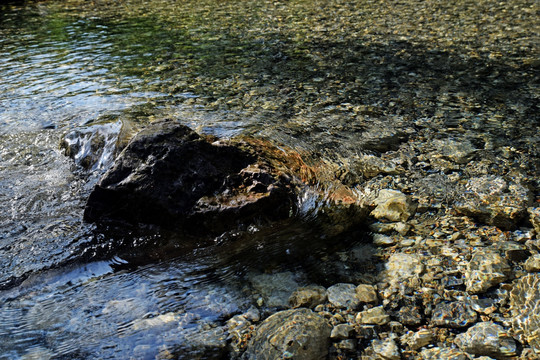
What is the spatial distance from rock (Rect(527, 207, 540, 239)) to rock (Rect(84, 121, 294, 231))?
82.3 inches

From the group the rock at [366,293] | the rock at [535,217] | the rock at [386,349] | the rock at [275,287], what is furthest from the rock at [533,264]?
the rock at [275,287]

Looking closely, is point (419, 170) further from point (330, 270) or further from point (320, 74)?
point (320, 74)

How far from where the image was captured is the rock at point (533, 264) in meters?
3.49

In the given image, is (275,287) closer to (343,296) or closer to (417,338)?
(343,296)

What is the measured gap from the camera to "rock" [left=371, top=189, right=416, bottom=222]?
4316mm

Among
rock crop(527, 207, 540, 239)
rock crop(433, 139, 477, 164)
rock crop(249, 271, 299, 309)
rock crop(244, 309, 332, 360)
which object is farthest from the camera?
rock crop(433, 139, 477, 164)

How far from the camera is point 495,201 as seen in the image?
4.36 m

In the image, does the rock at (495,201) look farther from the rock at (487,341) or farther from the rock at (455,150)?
the rock at (487,341)

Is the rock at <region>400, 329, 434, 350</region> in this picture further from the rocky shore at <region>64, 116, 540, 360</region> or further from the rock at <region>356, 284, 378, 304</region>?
the rock at <region>356, 284, 378, 304</region>

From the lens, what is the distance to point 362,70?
8.44 meters

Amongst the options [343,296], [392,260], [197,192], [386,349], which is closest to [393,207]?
[392,260]

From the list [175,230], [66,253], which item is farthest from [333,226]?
[66,253]

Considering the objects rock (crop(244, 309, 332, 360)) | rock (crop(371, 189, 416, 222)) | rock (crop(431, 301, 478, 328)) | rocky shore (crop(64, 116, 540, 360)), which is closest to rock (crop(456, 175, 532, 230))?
rocky shore (crop(64, 116, 540, 360))

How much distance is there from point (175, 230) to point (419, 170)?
271 cm
